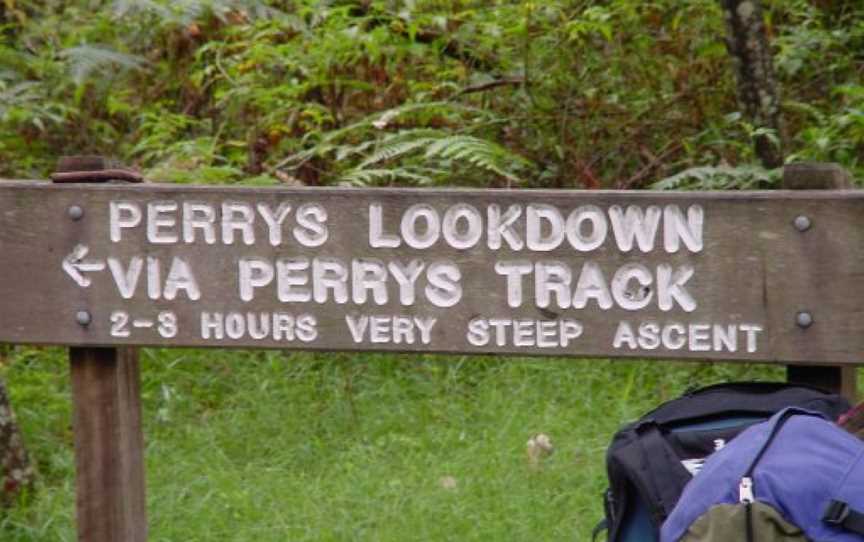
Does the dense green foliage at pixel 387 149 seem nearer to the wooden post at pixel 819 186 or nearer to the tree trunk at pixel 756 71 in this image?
A: the tree trunk at pixel 756 71

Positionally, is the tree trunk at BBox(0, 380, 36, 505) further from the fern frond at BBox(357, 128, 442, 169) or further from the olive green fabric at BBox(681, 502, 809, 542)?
the olive green fabric at BBox(681, 502, 809, 542)

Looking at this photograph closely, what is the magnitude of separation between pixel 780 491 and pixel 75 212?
6.29 ft

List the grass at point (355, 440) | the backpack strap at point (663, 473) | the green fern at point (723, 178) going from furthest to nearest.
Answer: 1. the green fern at point (723, 178)
2. the grass at point (355, 440)
3. the backpack strap at point (663, 473)

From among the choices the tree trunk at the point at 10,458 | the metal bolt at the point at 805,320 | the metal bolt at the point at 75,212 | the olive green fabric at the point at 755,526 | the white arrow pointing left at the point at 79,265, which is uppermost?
the metal bolt at the point at 75,212

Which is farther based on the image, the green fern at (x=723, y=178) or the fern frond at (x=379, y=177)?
the fern frond at (x=379, y=177)

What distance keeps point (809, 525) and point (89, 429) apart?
196 cm

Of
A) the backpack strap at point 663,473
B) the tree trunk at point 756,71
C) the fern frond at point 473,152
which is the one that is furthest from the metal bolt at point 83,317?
the tree trunk at point 756,71

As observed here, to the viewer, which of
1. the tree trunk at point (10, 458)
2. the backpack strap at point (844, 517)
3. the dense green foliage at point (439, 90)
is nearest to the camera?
the backpack strap at point (844, 517)

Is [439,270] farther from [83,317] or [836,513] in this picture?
[836,513]

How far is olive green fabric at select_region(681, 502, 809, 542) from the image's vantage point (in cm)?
269

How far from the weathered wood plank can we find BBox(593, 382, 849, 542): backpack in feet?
4.39

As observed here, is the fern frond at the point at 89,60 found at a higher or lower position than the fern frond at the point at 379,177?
higher

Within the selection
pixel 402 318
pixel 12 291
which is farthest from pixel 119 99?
pixel 402 318

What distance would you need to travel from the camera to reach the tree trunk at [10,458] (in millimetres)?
4961
